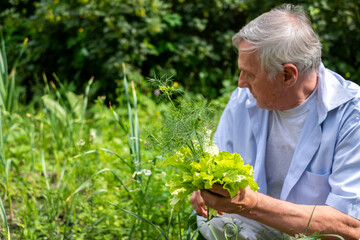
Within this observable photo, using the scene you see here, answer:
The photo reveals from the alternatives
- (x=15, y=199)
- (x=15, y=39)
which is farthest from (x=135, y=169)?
(x=15, y=39)

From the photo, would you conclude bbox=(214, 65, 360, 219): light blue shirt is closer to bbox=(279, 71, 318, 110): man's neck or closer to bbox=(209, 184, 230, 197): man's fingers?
bbox=(279, 71, 318, 110): man's neck

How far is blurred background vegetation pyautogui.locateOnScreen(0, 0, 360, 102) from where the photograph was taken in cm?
412

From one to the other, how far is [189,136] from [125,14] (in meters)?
3.00

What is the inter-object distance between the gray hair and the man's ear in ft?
0.07

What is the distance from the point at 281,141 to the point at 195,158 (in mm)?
690

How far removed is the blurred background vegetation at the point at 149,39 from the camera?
4.12 metres

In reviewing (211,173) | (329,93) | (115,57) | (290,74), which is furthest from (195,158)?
(115,57)

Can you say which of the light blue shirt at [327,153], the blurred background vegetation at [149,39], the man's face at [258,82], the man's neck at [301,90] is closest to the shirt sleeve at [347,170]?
the light blue shirt at [327,153]

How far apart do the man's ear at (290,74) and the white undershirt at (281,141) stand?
146mm

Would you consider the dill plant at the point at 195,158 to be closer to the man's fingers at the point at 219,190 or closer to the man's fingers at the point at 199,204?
the man's fingers at the point at 219,190

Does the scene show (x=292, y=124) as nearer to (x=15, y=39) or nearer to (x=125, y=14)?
(x=125, y=14)

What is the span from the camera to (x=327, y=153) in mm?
1926

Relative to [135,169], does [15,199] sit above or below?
below

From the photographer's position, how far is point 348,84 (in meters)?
2.02
